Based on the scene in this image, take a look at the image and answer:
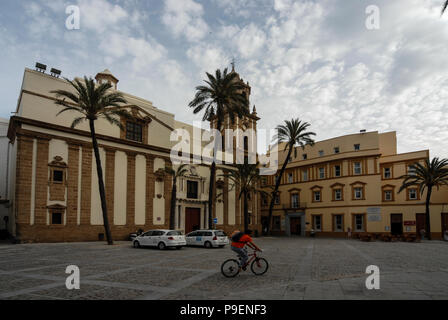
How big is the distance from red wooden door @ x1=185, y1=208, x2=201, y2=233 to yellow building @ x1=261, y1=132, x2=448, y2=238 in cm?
1703

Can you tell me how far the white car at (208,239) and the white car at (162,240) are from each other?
2447 mm

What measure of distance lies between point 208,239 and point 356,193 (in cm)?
2693

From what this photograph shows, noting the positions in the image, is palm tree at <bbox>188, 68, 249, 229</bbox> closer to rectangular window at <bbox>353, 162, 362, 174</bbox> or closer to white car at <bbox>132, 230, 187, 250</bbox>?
white car at <bbox>132, 230, 187, 250</bbox>

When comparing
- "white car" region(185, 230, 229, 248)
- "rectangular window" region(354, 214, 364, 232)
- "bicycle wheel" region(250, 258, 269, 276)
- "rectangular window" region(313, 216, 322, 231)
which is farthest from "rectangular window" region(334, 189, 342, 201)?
"bicycle wheel" region(250, 258, 269, 276)

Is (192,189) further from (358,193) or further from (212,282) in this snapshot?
(212,282)

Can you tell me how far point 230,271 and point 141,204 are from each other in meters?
25.9

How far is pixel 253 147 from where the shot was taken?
55594 millimetres

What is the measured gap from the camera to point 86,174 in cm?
3197

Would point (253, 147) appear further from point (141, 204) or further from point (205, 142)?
point (141, 204)

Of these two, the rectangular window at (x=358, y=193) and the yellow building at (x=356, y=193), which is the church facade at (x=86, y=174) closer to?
the yellow building at (x=356, y=193)

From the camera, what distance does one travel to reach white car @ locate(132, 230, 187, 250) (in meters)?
24.1

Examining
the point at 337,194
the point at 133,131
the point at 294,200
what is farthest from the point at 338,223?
the point at 133,131

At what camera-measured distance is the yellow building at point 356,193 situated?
42.3m

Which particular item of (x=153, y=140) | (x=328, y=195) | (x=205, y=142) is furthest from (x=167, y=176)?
(x=328, y=195)
